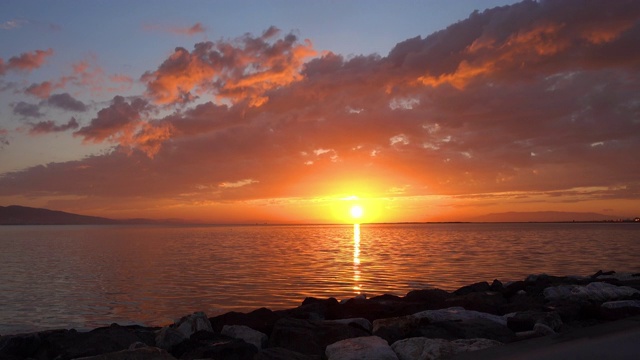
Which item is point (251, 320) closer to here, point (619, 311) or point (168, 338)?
point (168, 338)

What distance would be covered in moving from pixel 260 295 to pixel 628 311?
12380 mm

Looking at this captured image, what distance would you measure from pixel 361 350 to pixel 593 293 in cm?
905

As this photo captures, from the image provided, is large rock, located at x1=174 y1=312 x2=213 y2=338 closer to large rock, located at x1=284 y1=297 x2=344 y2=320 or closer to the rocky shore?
the rocky shore

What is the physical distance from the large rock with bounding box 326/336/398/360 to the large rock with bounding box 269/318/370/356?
0.97 metres

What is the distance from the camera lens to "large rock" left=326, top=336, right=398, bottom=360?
719cm

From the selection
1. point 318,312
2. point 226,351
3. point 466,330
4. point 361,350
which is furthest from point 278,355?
point 318,312

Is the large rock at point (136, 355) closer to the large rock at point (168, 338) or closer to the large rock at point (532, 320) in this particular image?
the large rock at point (168, 338)

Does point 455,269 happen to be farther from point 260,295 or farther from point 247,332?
point 247,332

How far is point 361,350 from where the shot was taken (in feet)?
24.2

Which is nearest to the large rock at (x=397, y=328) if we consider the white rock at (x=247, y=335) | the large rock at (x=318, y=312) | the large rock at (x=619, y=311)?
the white rock at (x=247, y=335)

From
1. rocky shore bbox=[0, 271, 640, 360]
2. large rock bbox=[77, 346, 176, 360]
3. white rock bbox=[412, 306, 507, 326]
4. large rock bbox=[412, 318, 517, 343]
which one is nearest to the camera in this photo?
large rock bbox=[77, 346, 176, 360]

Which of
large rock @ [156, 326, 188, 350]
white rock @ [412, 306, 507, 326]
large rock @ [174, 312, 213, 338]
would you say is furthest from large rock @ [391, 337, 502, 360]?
large rock @ [174, 312, 213, 338]

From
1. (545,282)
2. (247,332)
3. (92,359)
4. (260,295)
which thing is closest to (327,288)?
(260,295)

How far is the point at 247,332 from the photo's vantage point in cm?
959
